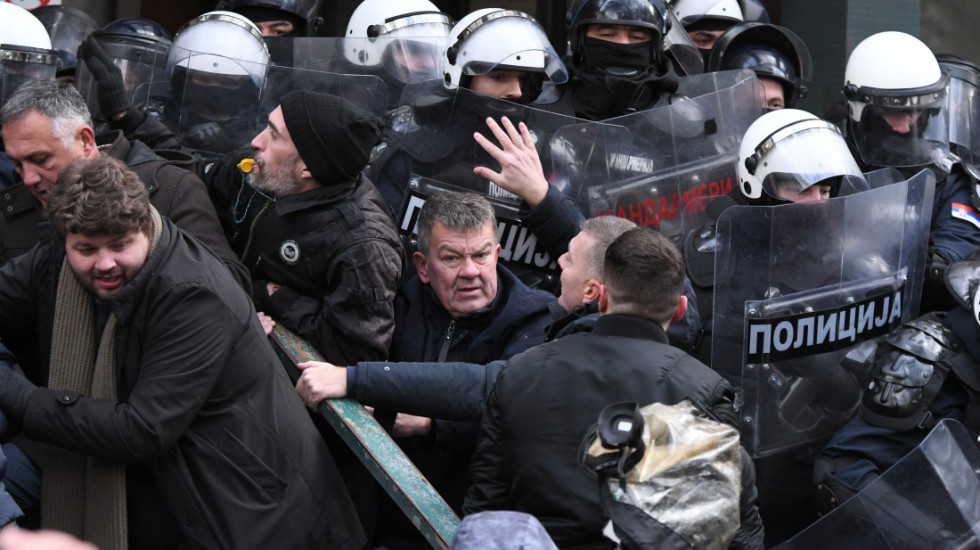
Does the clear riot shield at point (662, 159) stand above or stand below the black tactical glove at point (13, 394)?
below

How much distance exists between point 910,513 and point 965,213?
85.3 inches

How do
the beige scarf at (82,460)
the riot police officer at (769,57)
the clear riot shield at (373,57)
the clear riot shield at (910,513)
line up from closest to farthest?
the beige scarf at (82,460)
the clear riot shield at (910,513)
the clear riot shield at (373,57)
the riot police officer at (769,57)

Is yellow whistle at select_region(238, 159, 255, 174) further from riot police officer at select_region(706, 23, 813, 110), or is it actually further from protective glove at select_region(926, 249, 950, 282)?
riot police officer at select_region(706, 23, 813, 110)

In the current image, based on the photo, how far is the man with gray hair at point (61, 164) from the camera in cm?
385

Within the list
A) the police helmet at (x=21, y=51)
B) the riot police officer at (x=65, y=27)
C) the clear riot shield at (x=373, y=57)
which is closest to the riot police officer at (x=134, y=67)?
the police helmet at (x=21, y=51)

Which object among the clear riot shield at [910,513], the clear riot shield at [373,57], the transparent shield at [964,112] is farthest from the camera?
the transparent shield at [964,112]

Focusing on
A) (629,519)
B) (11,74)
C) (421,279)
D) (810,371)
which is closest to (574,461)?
(629,519)

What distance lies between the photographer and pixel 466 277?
13.5 ft

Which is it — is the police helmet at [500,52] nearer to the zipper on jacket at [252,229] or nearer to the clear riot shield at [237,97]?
the clear riot shield at [237,97]

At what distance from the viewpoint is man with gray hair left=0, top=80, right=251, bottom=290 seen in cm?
385

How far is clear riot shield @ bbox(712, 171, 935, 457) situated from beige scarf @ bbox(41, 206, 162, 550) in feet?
6.28

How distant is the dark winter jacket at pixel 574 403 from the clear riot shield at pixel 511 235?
1.48m

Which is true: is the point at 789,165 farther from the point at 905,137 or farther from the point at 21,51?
the point at 21,51

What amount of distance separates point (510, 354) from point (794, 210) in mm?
1116
